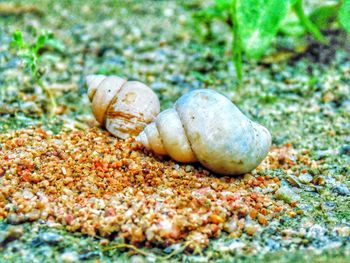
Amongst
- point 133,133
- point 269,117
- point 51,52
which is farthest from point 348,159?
point 51,52

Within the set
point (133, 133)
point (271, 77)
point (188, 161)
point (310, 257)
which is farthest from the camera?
point (271, 77)

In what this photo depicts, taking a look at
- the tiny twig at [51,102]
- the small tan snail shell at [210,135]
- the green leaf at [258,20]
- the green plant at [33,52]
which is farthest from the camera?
the tiny twig at [51,102]

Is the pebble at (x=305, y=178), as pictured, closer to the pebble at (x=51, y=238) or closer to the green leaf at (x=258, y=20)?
the green leaf at (x=258, y=20)

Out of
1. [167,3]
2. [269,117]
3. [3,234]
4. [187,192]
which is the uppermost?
[167,3]

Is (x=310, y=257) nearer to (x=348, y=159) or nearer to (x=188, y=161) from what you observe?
(x=188, y=161)

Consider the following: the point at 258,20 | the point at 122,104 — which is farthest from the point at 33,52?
the point at 258,20

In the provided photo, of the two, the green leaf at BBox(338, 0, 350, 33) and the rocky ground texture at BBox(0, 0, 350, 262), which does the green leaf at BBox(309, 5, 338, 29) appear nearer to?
the rocky ground texture at BBox(0, 0, 350, 262)

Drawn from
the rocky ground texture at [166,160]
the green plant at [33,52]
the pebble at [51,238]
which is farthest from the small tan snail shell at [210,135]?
the green plant at [33,52]
